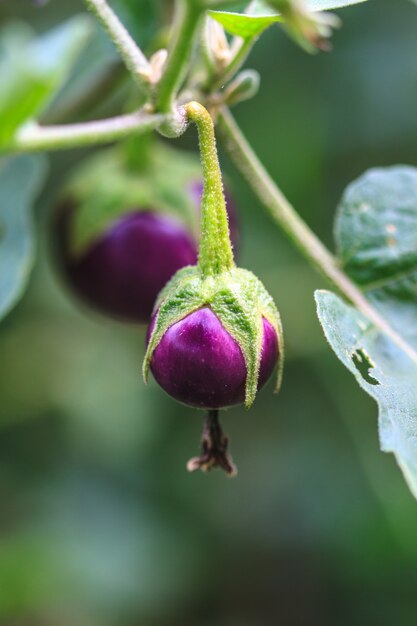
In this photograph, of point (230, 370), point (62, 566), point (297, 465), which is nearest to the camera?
point (230, 370)

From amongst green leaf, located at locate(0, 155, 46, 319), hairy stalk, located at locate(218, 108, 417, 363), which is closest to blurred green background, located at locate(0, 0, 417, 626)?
green leaf, located at locate(0, 155, 46, 319)

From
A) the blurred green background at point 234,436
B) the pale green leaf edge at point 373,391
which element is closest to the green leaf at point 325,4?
the pale green leaf edge at point 373,391

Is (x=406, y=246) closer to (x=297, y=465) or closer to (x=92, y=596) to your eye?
(x=297, y=465)

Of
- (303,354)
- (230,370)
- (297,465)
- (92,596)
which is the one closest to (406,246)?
(230,370)

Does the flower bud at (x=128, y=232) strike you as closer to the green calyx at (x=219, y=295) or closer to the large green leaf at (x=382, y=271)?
the large green leaf at (x=382, y=271)

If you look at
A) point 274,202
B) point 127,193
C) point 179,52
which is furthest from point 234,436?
point 179,52
